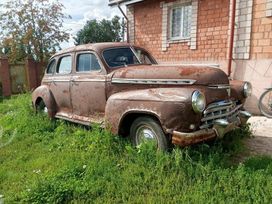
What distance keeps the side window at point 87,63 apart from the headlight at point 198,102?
7.27ft

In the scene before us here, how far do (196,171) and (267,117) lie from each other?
181 inches

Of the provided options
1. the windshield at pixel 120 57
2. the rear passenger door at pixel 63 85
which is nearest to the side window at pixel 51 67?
the rear passenger door at pixel 63 85

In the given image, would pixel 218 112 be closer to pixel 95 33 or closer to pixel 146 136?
pixel 146 136

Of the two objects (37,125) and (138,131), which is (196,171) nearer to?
(138,131)

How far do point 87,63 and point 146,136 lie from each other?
220cm

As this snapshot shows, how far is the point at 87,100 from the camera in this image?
5.40 m

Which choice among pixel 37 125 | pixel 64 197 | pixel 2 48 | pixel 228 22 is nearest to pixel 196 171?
pixel 64 197

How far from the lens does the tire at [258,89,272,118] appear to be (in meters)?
7.43

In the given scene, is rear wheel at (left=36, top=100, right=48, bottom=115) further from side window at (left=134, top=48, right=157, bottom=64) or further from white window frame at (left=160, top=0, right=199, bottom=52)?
white window frame at (left=160, top=0, right=199, bottom=52)

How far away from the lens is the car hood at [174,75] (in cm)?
409

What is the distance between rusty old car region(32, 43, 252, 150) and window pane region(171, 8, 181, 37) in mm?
4802

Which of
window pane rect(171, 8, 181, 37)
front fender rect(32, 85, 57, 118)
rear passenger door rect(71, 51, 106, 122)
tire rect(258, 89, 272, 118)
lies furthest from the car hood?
window pane rect(171, 8, 181, 37)

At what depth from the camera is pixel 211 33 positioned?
9016 millimetres

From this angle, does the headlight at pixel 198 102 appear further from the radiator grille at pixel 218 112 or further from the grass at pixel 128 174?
the grass at pixel 128 174
